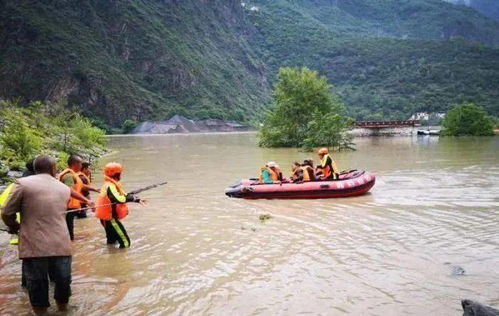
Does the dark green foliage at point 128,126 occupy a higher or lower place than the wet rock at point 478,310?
higher

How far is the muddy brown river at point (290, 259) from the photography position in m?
5.85

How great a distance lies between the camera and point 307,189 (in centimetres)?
1315

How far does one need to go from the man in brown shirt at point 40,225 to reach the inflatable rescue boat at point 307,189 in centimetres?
830

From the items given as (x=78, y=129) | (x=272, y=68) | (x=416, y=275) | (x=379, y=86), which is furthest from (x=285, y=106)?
(x=272, y=68)

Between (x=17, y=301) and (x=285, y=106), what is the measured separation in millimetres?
35637

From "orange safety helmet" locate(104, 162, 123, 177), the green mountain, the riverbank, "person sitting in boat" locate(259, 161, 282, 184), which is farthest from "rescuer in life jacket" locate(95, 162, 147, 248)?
the green mountain

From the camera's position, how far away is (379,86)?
131 metres

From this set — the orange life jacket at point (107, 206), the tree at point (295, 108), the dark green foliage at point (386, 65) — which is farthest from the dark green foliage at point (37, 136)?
the dark green foliage at point (386, 65)

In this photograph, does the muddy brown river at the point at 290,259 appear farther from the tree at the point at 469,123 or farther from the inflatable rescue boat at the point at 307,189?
the tree at the point at 469,123

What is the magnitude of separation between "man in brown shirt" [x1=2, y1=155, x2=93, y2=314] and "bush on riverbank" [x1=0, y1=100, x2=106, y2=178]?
8.66 metres

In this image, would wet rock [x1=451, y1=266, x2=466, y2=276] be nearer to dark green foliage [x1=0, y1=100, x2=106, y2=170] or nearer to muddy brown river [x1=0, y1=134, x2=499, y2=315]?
muddy brown river [x1=0, y1=134, x2=499, y2=315]

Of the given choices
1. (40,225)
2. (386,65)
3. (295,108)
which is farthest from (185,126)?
(40,225)

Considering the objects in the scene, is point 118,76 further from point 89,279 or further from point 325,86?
point 89,279

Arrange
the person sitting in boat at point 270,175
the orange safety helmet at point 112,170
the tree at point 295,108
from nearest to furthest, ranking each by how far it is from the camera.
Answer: the orange safety helmet at point 112,170, the person sitting in boat at point 270,175, the tree at point 295,108
